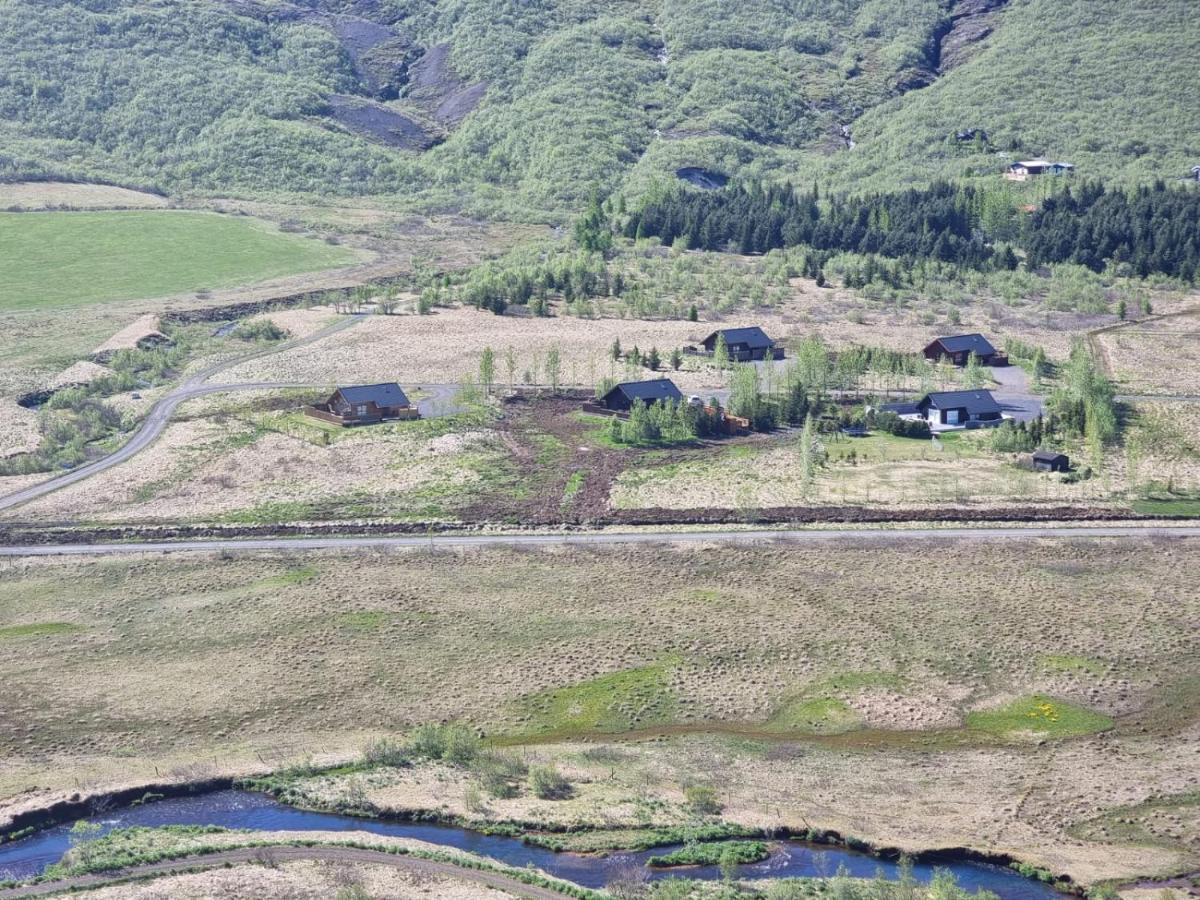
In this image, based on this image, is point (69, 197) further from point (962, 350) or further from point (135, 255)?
point (962, 350)

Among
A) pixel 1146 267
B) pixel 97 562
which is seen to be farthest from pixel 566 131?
pixel 97 562

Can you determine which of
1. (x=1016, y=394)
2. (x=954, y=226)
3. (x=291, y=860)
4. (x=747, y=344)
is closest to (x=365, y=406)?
(x=747, y=344)

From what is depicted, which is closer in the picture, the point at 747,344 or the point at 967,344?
the point at 967,344

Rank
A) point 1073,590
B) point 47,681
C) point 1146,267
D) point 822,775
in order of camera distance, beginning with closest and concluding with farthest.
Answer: point 822,775
point 47,681
point 1073,590
point 1146,267

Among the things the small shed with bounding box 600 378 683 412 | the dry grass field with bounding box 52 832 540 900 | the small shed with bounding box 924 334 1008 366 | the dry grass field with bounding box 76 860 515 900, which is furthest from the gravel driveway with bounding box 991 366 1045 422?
the dry grass field with bounding box 76 860 515 900

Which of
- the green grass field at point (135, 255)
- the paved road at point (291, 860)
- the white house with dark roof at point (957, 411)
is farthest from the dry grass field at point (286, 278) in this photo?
the paved road at point (291, 860)

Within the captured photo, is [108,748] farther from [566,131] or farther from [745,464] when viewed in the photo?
[566,131]

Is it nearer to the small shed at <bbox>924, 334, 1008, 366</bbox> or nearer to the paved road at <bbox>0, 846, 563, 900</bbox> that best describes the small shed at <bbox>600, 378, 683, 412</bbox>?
the small shed at <bbox>924, 334, 1008, 366</bbox>
